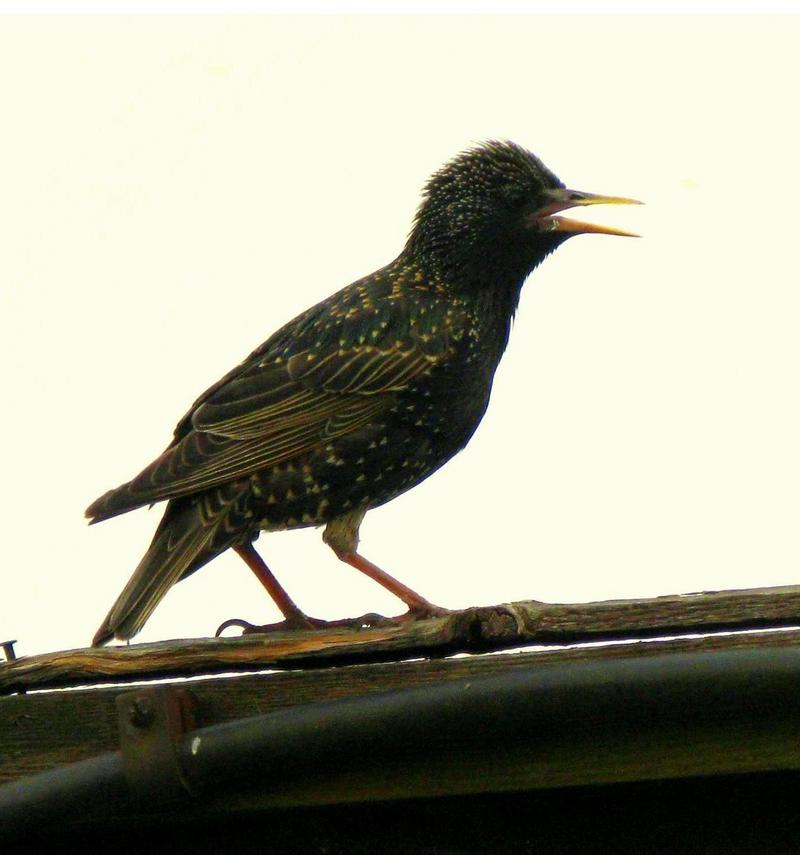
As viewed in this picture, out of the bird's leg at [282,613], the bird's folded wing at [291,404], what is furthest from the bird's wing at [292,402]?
the bird's leg at [282,613]

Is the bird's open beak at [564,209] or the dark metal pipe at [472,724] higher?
the bird's open beak at [564,209]

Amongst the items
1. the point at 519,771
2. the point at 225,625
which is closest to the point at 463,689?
the point at 519,771

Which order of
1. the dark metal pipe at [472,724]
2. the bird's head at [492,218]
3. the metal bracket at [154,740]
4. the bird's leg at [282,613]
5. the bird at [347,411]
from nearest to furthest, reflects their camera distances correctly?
1. the dark metal pipe at [472,724]
2. the metal bracket at [154,740]
3. the bird's leg at [282,613]
4. the bird at [347,411]
5. the bird's head at [492,218]

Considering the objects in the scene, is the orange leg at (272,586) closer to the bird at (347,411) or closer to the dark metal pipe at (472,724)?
the bird at (347,411)

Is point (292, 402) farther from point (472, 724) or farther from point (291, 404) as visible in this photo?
point (472, 724)

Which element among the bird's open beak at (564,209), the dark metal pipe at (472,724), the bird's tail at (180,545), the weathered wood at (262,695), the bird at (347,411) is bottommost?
the dark metal pipe at (472,724)

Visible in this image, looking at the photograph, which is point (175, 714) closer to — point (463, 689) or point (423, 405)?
point (463, 689)

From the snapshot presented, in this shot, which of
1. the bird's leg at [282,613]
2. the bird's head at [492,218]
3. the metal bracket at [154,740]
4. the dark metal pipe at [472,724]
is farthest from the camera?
the bird's head at [492,218]
